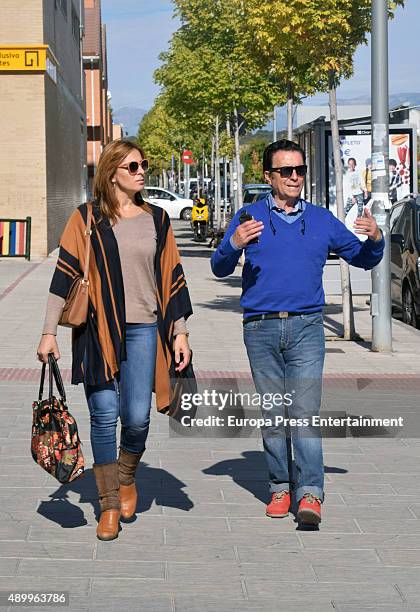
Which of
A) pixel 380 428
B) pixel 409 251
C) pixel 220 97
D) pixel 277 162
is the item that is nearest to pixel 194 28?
pixel 220 97

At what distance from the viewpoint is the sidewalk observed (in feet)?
17.1

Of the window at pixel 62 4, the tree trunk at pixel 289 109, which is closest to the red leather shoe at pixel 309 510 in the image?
the tree trunk at pixel 289 109

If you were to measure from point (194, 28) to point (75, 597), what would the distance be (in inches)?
1306

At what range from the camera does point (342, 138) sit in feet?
81.5

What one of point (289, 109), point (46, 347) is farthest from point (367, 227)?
point (289, 109)

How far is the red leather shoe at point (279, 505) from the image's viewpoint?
653 cm

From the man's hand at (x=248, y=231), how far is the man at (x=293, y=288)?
0.16 m

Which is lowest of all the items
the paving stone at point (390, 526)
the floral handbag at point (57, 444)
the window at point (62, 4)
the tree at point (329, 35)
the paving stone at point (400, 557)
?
the paving stone at point (390, 526)

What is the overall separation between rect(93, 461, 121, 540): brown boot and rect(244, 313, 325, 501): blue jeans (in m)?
0.85

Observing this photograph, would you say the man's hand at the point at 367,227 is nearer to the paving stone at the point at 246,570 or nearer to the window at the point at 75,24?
the paving stone at the point at 246,570

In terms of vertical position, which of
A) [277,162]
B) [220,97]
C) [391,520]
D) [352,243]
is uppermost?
[220,97]

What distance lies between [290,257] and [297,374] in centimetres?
57

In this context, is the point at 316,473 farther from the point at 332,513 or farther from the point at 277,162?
the point at 277,162

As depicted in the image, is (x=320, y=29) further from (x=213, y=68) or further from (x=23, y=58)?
(x=213, y=68)
